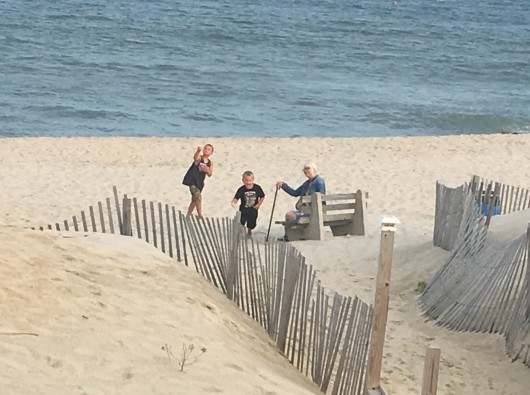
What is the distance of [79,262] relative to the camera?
805cm

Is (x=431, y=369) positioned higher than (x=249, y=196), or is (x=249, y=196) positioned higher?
(x=249, y=196)

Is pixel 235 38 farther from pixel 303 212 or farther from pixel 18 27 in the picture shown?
pixel 303 212

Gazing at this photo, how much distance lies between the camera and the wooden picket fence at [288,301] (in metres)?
6.98

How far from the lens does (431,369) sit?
5766 mm

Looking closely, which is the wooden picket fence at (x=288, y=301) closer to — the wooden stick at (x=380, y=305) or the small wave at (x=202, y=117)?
the wooden stick at (x=380, y=305)

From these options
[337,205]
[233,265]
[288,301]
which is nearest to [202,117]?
[337,205]

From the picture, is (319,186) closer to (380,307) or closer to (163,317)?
(163,317)

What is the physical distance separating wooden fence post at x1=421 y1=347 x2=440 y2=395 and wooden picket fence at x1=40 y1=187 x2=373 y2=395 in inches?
40.7

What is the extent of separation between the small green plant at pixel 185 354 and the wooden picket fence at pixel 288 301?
1072 mm

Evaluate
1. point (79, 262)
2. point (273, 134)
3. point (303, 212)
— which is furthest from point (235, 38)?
point (79, 262)

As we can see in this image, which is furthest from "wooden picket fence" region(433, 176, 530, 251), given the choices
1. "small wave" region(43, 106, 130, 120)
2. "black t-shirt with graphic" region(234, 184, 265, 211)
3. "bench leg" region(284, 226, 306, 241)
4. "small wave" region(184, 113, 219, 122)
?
"small wave" region(43, 106, 130, 120)

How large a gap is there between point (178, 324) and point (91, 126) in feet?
74.1

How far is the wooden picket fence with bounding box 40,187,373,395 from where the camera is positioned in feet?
Result: 22.9

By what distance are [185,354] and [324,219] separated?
22.8ft
